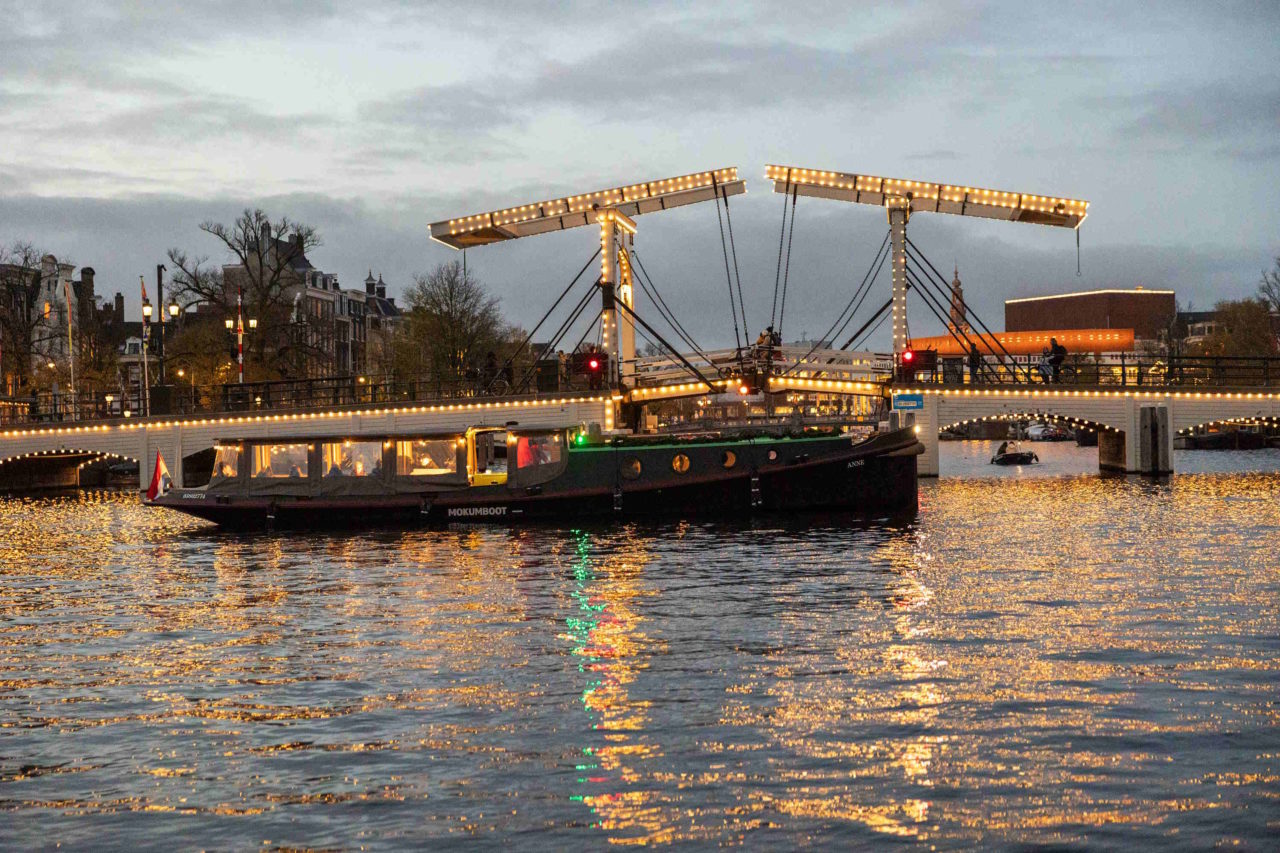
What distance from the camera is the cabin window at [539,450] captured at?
3888 cm

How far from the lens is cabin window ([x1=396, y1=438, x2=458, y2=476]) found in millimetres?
39625

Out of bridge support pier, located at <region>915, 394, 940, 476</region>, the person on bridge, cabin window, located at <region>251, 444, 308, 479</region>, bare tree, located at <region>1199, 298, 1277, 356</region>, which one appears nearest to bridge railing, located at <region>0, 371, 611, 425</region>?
cabin window, located at <region>251, 444, 308, 479</region>

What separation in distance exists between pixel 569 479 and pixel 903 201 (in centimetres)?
1942

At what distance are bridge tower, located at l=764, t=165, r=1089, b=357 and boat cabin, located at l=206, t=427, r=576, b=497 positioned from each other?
51.7ft

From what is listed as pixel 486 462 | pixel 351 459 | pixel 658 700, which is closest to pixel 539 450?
pixel 486 462

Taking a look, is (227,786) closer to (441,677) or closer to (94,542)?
(441,677)

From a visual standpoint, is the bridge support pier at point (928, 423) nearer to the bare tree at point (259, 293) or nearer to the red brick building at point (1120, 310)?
the bare tree at point (259, 293)

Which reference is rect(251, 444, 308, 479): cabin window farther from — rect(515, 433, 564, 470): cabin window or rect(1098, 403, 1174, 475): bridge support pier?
rect(1098, 403, 1174, 475): bridge support pier

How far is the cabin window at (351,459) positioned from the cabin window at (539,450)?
147 inches

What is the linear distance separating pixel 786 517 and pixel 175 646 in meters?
20.8

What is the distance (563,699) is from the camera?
50.0 feet

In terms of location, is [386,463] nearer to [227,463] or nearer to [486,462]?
[486,462]

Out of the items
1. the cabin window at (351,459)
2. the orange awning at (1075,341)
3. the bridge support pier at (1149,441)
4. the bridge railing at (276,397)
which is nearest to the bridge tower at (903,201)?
the bridge support pier at (1149,441)

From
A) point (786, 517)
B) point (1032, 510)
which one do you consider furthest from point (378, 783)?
point (1032, 510)
